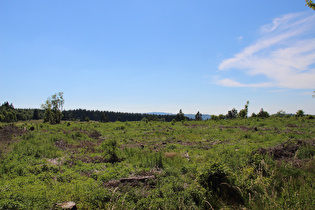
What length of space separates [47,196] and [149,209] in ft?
8.95

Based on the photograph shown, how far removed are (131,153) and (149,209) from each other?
612cm

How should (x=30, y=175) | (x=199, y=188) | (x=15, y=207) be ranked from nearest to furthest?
(x=15, y=207)
(x=199, y=188)
(x=30, y=175)

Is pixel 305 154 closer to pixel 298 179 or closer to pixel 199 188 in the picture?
pixel 298 179

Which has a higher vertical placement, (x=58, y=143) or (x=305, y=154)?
(x=305, y=154)

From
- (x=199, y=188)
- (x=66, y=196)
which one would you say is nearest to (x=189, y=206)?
(x=199, y=188)

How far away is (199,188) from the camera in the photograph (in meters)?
4.71

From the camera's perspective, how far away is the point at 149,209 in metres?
3.89

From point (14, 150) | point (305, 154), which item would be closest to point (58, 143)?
point (14, 150)

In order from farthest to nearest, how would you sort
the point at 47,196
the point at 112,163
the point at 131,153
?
1. the point at 131,153
2. the point at 112,163
3. the point at 47,196

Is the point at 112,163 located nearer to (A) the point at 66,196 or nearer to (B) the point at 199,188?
(A) the point at 66,196

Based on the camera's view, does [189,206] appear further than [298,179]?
No

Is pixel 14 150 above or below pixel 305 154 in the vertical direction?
below

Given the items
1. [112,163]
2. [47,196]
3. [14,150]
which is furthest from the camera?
[14,150]

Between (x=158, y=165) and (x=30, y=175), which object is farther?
(x=158, y=165)
